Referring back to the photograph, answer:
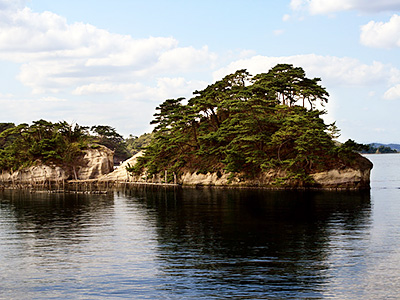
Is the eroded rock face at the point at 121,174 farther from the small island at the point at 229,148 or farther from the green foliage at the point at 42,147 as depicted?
the green foliage at the point at 42,147

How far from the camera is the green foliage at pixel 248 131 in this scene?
240 feet

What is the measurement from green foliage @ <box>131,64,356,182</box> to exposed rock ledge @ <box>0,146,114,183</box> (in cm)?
1261

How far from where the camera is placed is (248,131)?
78.0m

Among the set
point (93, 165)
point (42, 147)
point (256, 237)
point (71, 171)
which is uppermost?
point (42, 147)

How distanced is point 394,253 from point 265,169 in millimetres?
45943

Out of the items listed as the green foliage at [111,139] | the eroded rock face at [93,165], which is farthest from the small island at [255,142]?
the green foliage at [111,139]

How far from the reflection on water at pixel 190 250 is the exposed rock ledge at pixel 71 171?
44.2 metres

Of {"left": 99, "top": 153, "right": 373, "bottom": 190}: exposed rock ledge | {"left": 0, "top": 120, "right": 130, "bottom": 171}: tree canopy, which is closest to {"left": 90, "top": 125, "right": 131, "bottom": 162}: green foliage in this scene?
{"left": 0, "top": 120, "right": 130, "bottom": 171}: tree canopy

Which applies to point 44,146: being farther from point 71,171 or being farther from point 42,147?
point 71,171

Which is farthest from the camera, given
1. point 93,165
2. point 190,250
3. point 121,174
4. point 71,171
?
point 93,165

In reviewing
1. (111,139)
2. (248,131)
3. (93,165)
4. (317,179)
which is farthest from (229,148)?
(111,139)

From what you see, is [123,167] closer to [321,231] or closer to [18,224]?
[18,224]

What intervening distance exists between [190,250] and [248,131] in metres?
48.6

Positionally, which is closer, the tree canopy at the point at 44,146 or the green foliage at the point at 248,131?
Result: the green foliage at the point at 248,131
